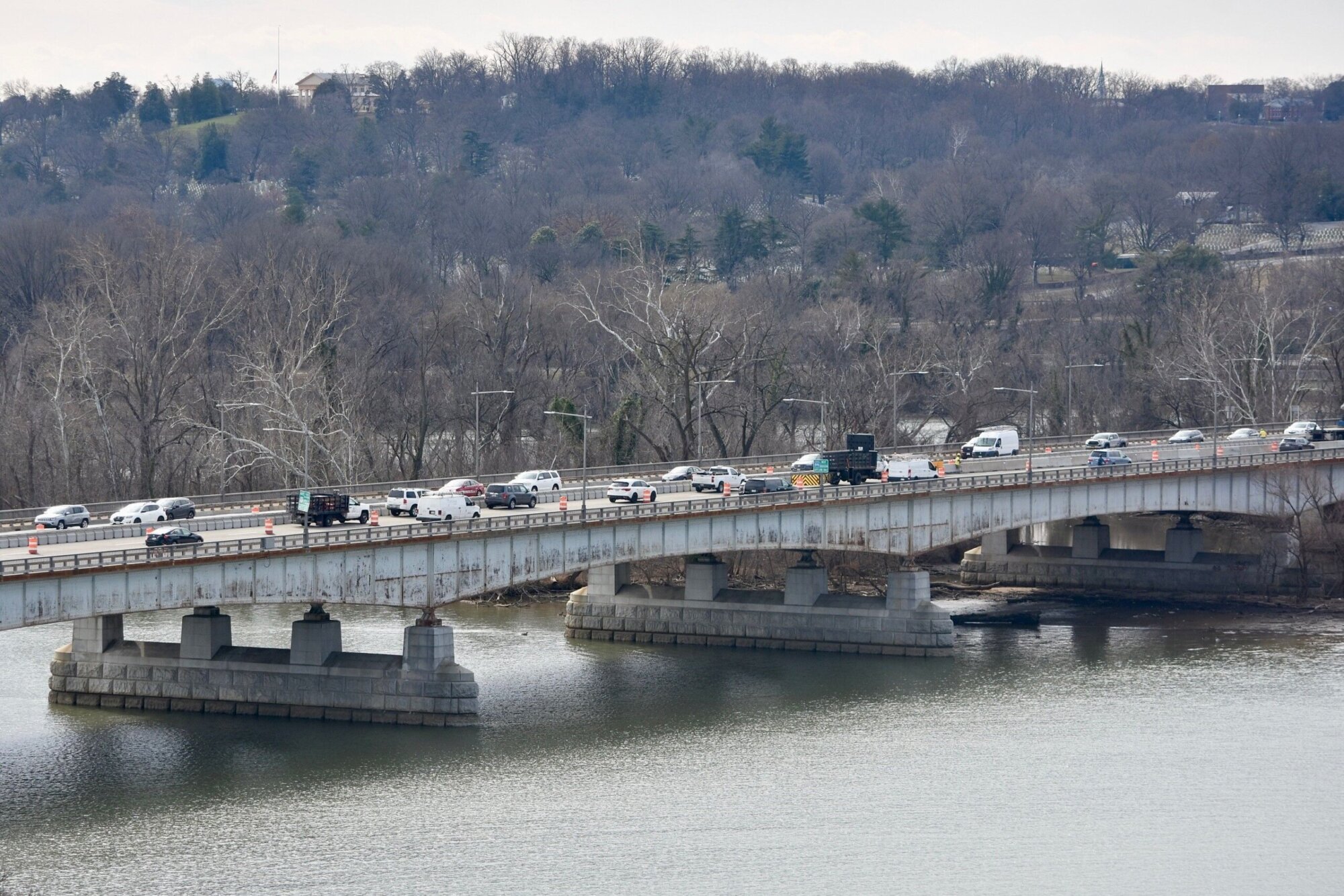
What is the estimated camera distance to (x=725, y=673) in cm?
8488

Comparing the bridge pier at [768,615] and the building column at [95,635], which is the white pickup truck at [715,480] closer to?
the bridge pier at [768,615]

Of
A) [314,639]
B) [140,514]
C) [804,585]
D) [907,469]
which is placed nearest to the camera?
[314,639]

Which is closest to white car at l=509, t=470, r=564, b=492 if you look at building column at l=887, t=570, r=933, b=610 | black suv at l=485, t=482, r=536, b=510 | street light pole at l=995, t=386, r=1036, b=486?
black suv at l=485, t=482, r=536, b=510

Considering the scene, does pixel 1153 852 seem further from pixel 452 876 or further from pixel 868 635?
pixel 868 635

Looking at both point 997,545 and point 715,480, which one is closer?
point 715,480

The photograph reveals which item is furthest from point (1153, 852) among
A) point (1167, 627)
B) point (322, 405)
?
point (322, 405)

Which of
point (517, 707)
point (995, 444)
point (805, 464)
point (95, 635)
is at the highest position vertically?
point (805, 464)

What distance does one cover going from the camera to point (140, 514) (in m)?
76.9

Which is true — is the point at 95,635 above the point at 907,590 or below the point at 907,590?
above

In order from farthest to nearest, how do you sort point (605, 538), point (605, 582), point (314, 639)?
1. point (605, 582)
2. point (605, 538)
3. point (314, 639)

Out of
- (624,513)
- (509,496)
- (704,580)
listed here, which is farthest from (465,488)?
(704,580)

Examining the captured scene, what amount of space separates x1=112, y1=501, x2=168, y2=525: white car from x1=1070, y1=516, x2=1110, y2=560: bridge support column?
53359mm

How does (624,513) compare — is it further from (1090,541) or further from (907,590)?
(1090,541)

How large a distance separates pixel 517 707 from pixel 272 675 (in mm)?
8985
